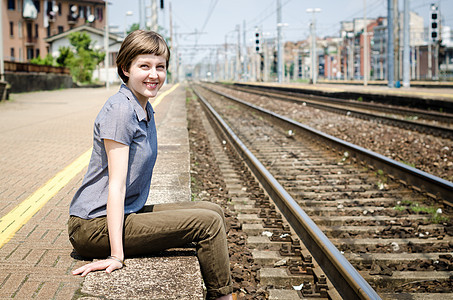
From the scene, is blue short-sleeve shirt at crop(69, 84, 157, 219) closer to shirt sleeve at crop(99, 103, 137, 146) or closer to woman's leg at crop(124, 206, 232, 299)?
shirt sleeve at crop(99, 103, 137, 146)

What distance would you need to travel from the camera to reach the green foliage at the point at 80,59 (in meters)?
48.1

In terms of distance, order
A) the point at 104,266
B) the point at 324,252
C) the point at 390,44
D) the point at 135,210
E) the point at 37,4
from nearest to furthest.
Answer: the point at 104,266 → the point at 135,210 → the point at 324,252 → the point at 390,44 → the point at 37,4

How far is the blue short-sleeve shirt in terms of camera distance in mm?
2938

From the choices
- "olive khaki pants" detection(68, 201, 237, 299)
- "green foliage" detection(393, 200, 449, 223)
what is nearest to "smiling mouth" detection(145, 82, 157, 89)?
"olive khaki pants" detection(68, 201, 237, 299)

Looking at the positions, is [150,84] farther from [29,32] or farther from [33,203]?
[29,32]

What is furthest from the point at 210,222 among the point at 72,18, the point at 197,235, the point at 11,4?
the point at 72,18

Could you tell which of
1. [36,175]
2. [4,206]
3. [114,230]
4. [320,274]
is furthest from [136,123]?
[36,175]

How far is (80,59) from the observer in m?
49.0

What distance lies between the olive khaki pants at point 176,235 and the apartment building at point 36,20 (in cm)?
5400

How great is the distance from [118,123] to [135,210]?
585 millimetres

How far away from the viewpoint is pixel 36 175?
6.65 m

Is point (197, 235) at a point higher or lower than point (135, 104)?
lower

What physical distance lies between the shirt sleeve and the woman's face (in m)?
0.19

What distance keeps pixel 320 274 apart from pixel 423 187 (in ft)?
10.3
